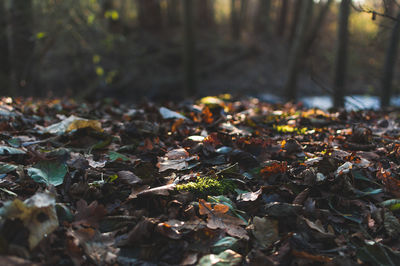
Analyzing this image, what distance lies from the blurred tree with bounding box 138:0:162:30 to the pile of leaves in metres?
15.8

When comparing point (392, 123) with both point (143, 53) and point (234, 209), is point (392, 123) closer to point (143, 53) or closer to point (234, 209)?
point (234, 209)

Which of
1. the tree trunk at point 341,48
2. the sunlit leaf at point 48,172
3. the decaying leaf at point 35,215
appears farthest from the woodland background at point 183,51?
the decaying leaf at point 35,215

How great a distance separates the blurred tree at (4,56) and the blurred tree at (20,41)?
Result: 2.00 ft

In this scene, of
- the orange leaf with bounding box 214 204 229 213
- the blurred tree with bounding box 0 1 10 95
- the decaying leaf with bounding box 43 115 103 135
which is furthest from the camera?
the blurred tree with bounding box 0 1 10 95

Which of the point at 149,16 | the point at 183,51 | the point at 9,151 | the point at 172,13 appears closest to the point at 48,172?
the point at 9,151

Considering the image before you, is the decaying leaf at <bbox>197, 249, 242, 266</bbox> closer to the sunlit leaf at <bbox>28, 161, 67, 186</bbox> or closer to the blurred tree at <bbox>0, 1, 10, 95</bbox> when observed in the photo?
the sunlit leaf at <bbox>28, 161, 67, 186</bbox>

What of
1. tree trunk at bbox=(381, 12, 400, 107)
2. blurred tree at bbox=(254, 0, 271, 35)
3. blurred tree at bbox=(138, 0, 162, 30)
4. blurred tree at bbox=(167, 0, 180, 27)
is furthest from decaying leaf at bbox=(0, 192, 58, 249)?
blurred tree at bbox=(254, 0, 271, 35)

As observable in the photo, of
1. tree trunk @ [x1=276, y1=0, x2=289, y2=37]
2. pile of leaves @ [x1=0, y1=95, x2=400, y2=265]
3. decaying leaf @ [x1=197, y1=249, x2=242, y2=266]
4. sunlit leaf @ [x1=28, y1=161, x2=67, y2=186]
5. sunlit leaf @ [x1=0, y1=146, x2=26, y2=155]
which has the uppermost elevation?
tree trunk @ [x1=276, y1=0, x2=289, y2=37]

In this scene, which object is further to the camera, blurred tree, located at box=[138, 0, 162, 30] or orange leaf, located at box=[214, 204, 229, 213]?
blurred tree, located at box=[138, 0, 162, 30]

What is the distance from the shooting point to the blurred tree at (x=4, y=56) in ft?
24.2

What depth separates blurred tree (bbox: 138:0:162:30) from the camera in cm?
1725

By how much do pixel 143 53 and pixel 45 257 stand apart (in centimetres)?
1418

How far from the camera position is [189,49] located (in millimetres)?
9625

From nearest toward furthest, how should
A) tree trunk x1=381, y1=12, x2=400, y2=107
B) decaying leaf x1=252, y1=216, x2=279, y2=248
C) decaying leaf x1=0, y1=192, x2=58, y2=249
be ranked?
decaying leaf x1=0, y1=192, x2=58, y2=249, decaying leaf x1=252, y1=216, x2=279, y2=248, tree trunk x1=381, y1=12, x2=400, y2=107
